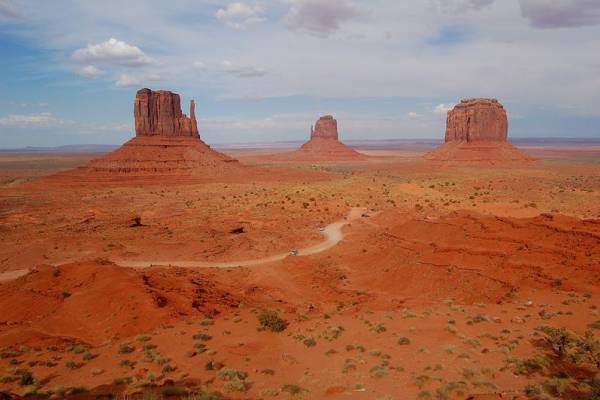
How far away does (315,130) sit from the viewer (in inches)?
Answer: 6590

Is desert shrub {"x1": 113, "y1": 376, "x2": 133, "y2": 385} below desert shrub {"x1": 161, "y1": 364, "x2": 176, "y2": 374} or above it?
above

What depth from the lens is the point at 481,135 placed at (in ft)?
356

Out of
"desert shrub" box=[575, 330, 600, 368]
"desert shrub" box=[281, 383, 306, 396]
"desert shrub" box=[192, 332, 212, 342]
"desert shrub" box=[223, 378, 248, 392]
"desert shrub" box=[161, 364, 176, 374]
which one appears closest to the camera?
"desert shrub" box=[281, 383, 306, 396]

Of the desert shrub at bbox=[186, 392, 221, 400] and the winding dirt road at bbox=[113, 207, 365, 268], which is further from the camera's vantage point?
the winding dirt road at bbox=[113, 207, 365, 268]

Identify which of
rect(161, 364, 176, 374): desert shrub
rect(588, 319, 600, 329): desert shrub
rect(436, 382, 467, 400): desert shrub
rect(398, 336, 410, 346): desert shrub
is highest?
rect(436, 382, 467, 400): desert shrub

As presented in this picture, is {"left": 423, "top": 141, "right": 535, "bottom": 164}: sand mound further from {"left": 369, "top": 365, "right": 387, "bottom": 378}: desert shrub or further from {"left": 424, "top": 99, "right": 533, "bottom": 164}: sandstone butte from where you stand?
{"left": 369, "top": 365, "right": 387, "bottom": 378}: desert shrub

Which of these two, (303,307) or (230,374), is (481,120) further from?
(230,374)

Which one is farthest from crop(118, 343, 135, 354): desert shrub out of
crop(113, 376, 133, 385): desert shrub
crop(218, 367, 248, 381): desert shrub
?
crop(218, 367, 248, 381): desert shrub

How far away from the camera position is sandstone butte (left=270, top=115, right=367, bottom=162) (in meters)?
155

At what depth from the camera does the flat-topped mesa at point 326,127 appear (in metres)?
163

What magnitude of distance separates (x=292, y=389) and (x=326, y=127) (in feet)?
519

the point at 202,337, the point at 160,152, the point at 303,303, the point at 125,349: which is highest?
the point at 160,152

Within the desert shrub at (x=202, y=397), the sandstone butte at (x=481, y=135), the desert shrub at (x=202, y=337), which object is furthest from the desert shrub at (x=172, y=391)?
the sandstone butte at (x=481, y=135)

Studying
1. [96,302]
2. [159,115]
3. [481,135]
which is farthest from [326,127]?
[96,302]
